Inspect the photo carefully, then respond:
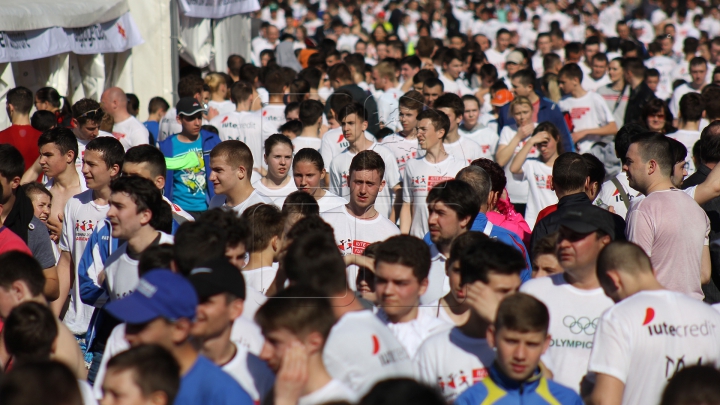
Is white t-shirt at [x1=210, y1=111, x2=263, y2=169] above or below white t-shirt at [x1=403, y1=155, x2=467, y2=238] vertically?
above

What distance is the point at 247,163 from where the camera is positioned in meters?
6.73

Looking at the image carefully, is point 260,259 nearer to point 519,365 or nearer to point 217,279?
point 217,279

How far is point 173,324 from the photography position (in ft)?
12.1

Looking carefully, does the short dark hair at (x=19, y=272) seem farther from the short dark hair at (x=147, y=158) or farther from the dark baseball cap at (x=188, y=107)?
the dark baseball cap at (x=188, y=107)

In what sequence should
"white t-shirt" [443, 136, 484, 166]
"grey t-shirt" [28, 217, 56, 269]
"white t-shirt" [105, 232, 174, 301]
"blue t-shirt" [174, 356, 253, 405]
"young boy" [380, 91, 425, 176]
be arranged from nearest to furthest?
1. "blue t-shirt" [174, 356, 253, 405]
2. "white t-shirt" [105, 232, 174, 301]
3. "grey t-shirt" [28, 217, 56, 269]
4. "white t-shirt" [443, 136, 484, 166]
5. "young boy" [380, 91, 425, 176]

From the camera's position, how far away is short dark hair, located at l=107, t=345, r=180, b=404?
132 inches

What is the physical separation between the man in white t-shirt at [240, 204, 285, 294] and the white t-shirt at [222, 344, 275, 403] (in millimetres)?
1343

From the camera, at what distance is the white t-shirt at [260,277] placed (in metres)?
5.37

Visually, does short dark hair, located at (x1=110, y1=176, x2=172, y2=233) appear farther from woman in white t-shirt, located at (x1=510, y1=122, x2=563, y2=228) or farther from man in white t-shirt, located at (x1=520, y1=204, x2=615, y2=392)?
woman in white t-shirt, located at (x1=510, y1=122, x2=563, y2=228)

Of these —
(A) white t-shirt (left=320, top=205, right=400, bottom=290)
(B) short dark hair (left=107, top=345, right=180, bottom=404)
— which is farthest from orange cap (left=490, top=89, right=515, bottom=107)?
(B) short dark hair (left=107, top=345, right=180, bottom=404)

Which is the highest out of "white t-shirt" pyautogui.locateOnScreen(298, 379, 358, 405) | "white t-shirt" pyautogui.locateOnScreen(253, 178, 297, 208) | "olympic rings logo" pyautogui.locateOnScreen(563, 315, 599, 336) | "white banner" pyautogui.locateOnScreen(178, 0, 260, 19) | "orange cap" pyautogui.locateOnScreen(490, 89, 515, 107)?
"white banner" pyautogui.locateOnScreen(178, 0, 260, 19)

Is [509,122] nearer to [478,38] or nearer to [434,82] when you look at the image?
[434,82]

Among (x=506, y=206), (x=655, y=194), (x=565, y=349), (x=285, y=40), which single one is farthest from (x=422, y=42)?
(x=565, y=349)

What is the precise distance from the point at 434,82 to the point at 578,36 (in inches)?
602
